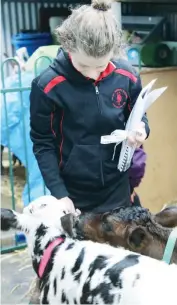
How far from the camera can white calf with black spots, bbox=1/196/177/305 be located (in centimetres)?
165

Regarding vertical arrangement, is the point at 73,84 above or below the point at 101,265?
above

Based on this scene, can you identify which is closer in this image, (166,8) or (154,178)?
(154,178)

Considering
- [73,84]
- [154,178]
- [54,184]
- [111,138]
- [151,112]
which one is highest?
[73,84]

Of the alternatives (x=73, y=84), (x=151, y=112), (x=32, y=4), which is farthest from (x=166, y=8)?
(x=73, y=84)

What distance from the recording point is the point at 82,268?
75.9 inches

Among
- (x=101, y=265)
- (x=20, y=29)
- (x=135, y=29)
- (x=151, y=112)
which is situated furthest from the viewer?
(x=20, y=29)

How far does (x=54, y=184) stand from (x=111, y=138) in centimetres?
32

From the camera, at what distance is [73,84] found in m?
2.23

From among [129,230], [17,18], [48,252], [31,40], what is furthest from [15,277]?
[17,18]

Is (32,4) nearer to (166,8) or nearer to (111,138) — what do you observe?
(166,8)

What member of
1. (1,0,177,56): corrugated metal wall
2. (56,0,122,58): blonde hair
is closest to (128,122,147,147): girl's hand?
(56,0,122,58): blonde hair

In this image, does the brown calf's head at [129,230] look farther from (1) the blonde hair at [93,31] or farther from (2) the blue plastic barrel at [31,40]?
(2) the blue plastic barrel at [31,40]

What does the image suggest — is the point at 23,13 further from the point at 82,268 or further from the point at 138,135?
the point at 82,268

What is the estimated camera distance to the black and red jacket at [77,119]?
222cm
